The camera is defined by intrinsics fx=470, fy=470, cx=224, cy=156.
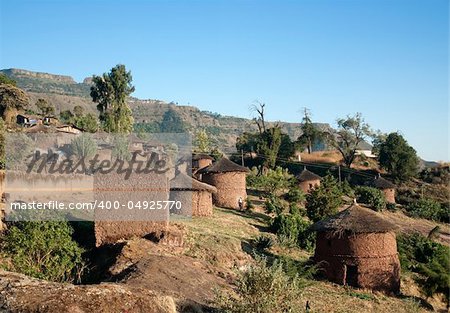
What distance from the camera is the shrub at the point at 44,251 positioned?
53.6ft

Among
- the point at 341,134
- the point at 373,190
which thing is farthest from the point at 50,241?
the point at 341,134

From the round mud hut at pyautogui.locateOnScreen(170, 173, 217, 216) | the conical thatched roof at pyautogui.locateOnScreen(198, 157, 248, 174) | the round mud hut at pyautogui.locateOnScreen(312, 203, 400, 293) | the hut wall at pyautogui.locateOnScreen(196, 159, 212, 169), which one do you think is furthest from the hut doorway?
the hut wall at pyautogui.locateOnScreen(196, 159, 212, 169)

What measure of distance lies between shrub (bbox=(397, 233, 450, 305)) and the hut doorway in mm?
3316

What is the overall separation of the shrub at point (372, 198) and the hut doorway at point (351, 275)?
2481 cm

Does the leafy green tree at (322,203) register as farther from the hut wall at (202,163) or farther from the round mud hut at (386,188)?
the round mud hut at (386,188)

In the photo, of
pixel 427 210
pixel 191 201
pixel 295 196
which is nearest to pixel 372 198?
pixel 427 210

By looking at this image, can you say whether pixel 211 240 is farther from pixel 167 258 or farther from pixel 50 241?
pixel 50 241

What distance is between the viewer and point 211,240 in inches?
861

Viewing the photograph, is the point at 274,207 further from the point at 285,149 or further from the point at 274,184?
the point at 285,149

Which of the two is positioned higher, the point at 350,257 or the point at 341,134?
the point at 341,134

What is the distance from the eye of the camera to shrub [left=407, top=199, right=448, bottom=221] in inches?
1879

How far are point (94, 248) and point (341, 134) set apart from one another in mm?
54337

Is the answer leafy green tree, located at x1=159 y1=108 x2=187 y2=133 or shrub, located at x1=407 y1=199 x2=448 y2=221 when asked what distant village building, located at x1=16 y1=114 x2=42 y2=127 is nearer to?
shrub, located at x1=407 y1=199 x2=448 y2=221

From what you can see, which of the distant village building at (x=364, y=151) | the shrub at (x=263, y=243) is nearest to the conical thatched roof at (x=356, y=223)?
the shrub at (x=263, y=243)
